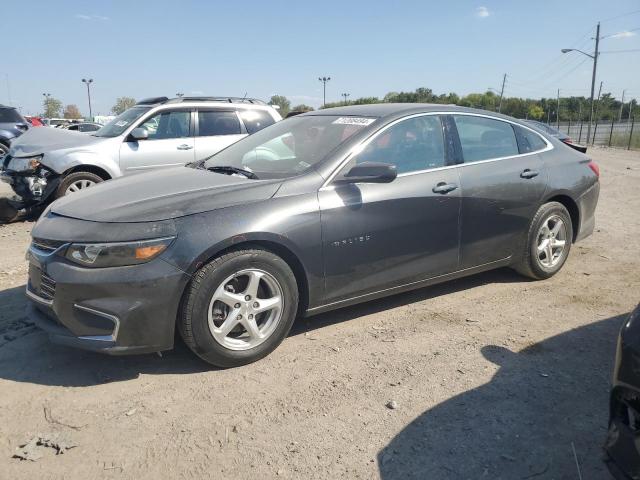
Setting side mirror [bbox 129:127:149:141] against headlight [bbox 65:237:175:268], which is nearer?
headlight [bbox 65:237:175:268]

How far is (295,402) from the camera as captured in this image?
9.79 feet

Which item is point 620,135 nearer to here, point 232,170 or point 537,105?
point 232,170

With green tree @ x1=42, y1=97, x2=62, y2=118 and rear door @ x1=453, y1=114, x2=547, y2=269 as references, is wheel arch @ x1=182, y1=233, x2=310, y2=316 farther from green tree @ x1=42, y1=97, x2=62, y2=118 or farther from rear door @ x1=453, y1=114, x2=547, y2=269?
green tree @ x1=42, y1=97, x2=62, y2=118

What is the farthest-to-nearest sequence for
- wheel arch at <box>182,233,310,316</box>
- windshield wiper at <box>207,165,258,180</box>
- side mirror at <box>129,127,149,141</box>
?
side mirror at <box>129,127,149,141</box>, windshield wiper at <box>207,165,258,180</box>, wheel arch at <box>182,233,310,316</box>

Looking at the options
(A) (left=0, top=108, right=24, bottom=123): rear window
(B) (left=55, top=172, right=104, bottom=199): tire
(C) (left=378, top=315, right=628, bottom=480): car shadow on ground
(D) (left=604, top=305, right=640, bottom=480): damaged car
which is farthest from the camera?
(A) (left=0, top=108, right=24, bottom=123): rear window

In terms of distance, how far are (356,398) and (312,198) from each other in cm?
131

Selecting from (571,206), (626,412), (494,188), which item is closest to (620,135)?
(571,206)

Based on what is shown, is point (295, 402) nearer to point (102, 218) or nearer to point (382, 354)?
point (382, 354)

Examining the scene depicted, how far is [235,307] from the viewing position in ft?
10.7

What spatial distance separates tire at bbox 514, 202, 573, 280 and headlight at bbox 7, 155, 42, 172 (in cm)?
645

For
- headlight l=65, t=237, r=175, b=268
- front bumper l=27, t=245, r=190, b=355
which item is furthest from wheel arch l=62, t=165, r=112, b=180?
headlight l=65, t=237, r=175, b=268

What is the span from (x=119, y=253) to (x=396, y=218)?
6.22 feet

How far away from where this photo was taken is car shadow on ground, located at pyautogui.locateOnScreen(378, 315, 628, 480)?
2.42 metres

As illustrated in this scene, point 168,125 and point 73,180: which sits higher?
point 168,125
